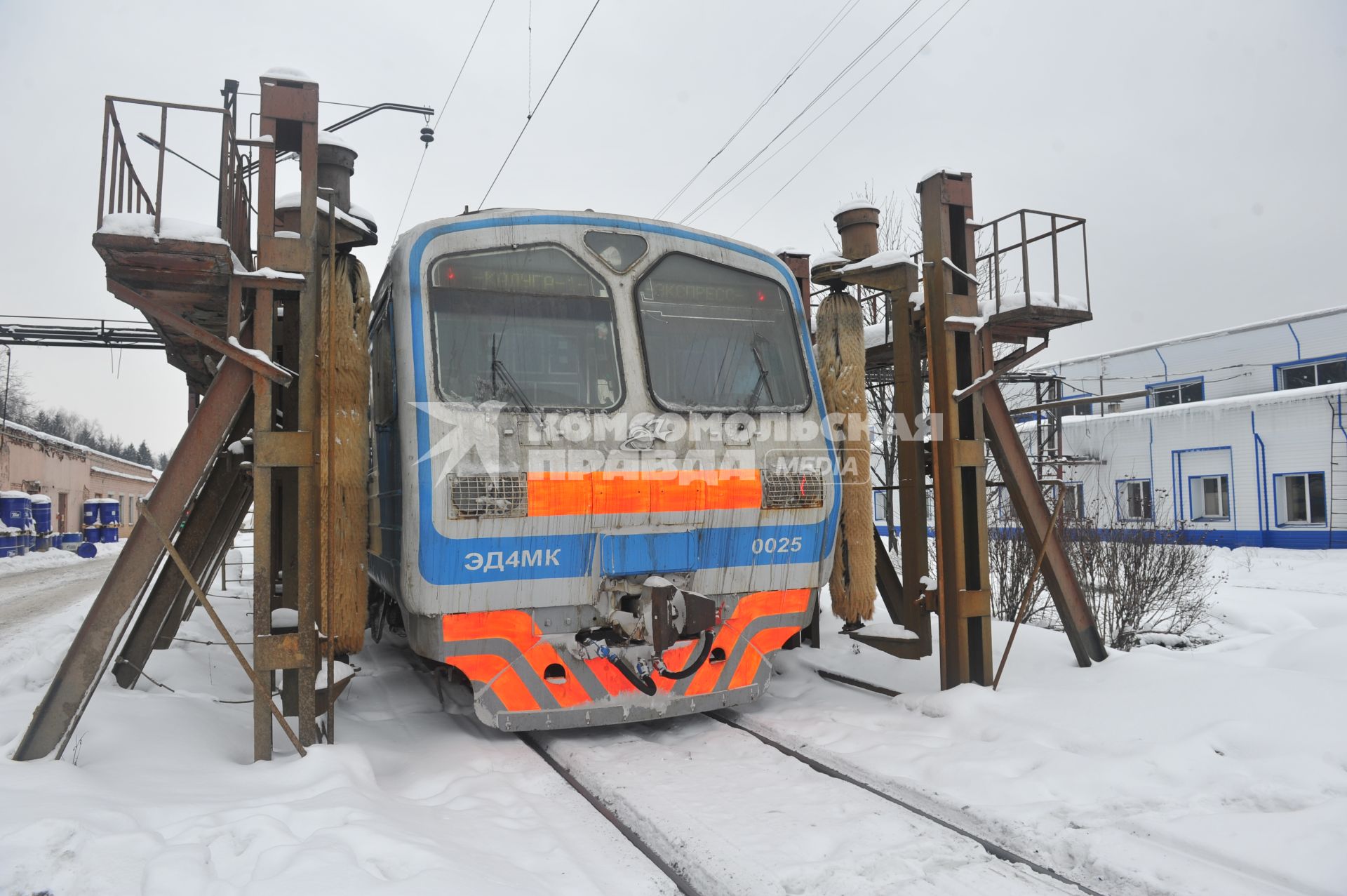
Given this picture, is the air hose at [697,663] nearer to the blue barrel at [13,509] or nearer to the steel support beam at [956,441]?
the steel support beam at [956,441]

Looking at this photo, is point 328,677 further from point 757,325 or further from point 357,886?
point 757,325

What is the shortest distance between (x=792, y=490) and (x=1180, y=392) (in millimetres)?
26164

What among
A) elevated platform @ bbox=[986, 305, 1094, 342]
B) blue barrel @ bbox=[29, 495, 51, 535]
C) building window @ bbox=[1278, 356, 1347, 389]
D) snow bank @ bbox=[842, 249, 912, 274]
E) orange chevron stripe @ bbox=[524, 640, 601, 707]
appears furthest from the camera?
blue barrel @ bbox=[29, 495, 51, 535]

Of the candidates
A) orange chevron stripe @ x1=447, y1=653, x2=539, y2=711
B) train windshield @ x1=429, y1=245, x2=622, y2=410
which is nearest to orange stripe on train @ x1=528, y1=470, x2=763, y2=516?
train windshield @ x1=429, y1=245, x2=622, y2=410

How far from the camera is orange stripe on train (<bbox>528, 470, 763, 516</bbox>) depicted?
5.39m

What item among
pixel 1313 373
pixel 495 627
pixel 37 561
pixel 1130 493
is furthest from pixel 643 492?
pixel 37 561

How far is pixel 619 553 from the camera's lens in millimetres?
5578

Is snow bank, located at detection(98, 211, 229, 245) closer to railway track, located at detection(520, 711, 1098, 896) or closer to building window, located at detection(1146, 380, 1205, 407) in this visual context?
railway track, located at detection(520, 711, 1098, 896)

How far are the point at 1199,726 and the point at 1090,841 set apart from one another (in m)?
1.57

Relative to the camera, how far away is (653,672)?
222 inches

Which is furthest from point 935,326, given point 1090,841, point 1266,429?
point 1266,429

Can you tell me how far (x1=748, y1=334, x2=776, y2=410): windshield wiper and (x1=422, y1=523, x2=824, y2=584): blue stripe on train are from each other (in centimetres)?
88

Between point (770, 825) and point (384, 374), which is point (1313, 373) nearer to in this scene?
point (384, 374)

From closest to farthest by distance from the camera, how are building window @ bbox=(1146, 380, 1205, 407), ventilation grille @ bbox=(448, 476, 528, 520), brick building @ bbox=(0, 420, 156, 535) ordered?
ventilation grille @ bbox=(448, 476, 528, 520)
building window @ bbox=(1146, 380, 1205, 407)
brick building @ bbox=(0, 420, 156, 535)
